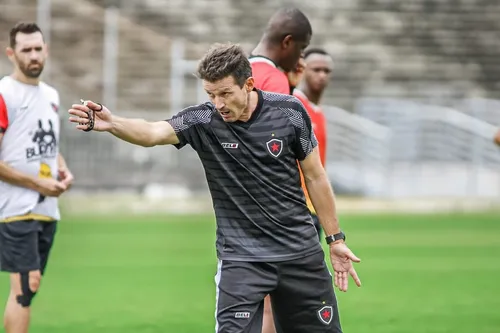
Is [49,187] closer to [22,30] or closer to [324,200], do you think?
[22,30]

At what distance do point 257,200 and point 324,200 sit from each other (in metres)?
0.44

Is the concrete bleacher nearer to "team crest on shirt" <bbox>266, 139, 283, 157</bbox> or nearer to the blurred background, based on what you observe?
the blurred background

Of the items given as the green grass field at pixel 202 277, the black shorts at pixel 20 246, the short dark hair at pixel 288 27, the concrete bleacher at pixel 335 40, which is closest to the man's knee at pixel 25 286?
the black shorts at pixel 20 246

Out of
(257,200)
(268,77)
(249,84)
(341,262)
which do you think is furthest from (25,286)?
(249,84)

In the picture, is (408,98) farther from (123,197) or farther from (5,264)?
(5,264)

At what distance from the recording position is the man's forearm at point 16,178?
7.59 meters

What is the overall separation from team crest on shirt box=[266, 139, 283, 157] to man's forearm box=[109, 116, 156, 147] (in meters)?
0.64

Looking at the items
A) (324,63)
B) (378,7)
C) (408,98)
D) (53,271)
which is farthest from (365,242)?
(378,7)

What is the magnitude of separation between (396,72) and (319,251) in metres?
22.9

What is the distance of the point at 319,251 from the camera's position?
608 centimetres

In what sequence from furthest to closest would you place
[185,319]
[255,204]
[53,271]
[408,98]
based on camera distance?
1. [408,98]
2. [53,271]
3. [185,319]
4. [255,204]

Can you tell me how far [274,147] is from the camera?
5.85 m

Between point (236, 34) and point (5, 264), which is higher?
point (236, 34)

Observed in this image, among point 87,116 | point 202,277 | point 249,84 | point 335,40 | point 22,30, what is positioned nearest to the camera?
point 87,116
